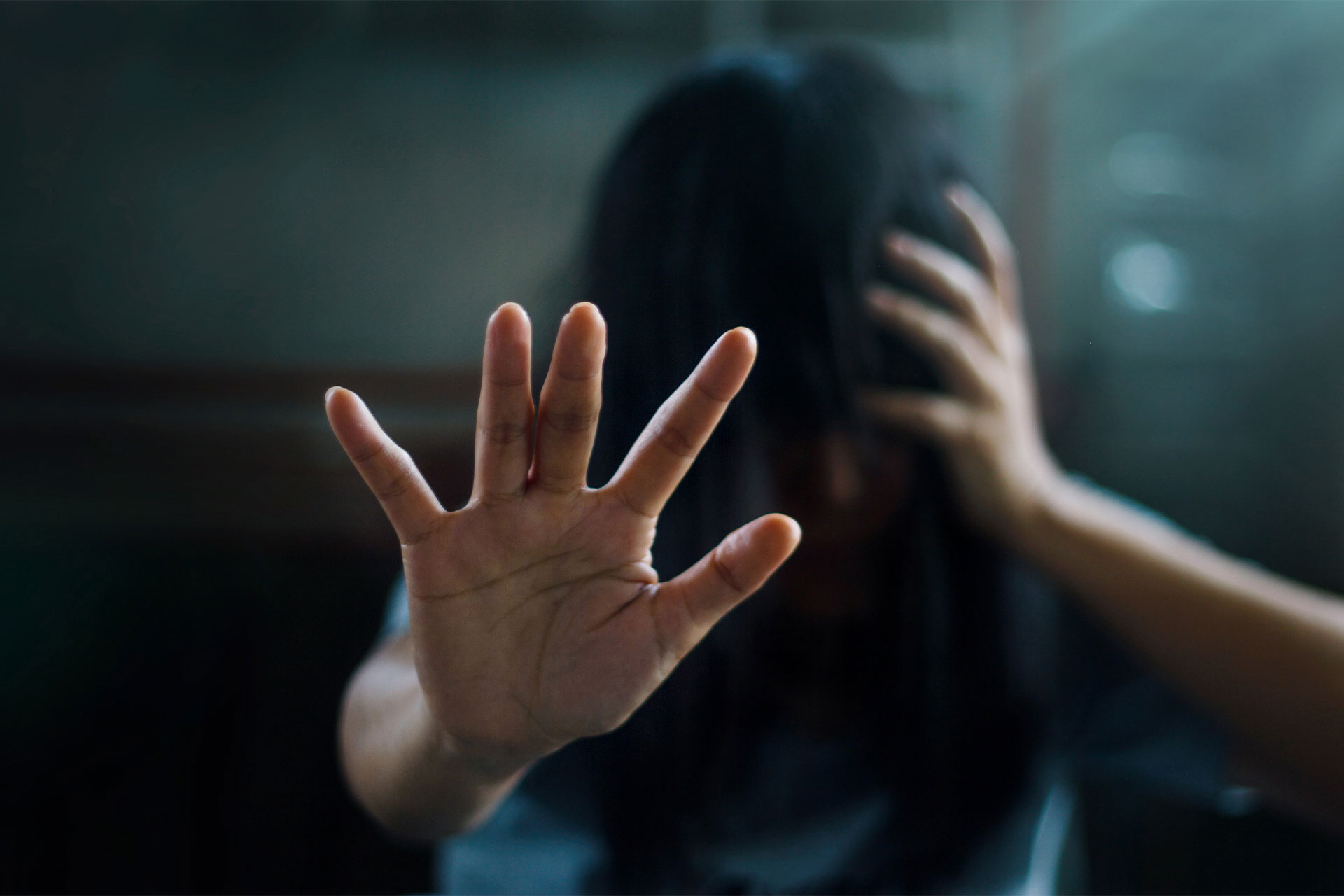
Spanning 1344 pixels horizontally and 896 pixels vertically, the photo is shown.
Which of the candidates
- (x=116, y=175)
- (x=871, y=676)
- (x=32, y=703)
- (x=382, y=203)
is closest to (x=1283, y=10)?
(x=871, y=676)

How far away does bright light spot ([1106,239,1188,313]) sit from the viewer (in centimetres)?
89

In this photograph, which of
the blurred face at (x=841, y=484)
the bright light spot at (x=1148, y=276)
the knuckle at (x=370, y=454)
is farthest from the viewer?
the bright light spot at (x=1148, y=276)

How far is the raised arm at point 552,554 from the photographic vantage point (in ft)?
1.08

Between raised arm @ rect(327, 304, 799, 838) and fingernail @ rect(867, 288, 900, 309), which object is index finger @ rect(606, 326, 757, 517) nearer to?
raised arm @ rect(327, 304, 799, 838)

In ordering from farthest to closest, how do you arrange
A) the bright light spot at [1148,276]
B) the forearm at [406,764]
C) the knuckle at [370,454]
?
the bright light spot at [1148,276] → the forearm at [406,764] → the knuckle at [370,454]

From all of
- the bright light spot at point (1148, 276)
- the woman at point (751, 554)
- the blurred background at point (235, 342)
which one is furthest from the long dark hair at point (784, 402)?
the bright light spot at point (1148, 276)

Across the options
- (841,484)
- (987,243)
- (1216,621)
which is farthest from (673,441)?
(1216,621)

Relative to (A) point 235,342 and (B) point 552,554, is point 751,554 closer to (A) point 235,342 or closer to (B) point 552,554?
(B) point 552,554

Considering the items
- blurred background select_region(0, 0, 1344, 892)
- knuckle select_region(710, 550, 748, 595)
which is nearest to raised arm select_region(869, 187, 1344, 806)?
blurred background select_region(0, 0, 1344, 892)

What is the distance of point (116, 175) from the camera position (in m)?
0.67

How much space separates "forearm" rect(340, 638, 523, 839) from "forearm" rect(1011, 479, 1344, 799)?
0.52 meters

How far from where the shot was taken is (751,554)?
348mm

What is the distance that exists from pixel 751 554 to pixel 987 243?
0.44 meters

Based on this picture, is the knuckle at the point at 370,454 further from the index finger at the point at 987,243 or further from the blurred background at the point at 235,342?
the index finger at the point at 987,243
